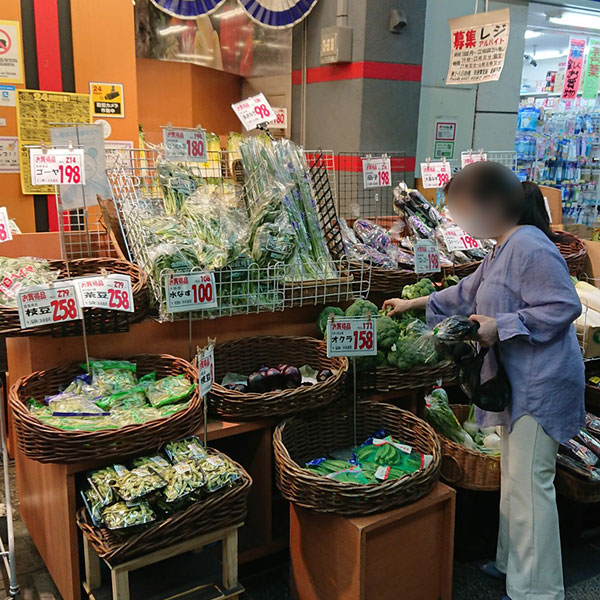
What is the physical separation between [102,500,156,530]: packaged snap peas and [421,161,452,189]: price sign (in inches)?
91.9

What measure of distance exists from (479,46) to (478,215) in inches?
76.5

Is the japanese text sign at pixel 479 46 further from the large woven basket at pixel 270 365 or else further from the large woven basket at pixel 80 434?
the large woven basket at pixel 80 434

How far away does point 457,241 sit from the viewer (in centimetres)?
322

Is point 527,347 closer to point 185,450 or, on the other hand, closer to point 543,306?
point 543,306

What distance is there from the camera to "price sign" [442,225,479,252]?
319 centimetres

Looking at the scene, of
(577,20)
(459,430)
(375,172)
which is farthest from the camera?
(577,20)

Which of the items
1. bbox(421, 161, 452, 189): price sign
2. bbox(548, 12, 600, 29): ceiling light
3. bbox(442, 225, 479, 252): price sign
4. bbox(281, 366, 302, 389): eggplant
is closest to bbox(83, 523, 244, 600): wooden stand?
bbox(281, 366, 302, 389): eggplant

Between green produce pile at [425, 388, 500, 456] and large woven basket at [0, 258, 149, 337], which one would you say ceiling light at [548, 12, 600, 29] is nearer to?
green produce pile at [425, 388, 500, 456]

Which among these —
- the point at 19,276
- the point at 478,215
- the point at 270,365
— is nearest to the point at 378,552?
the point at 270,365

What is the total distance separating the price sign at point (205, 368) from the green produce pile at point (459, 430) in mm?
1180

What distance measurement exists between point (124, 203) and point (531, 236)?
5.12 feet

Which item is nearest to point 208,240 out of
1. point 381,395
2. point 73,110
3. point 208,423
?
point 208,423

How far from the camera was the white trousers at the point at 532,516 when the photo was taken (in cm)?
214

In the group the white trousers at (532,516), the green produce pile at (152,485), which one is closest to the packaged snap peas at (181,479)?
the green produce pile at (152,485)
